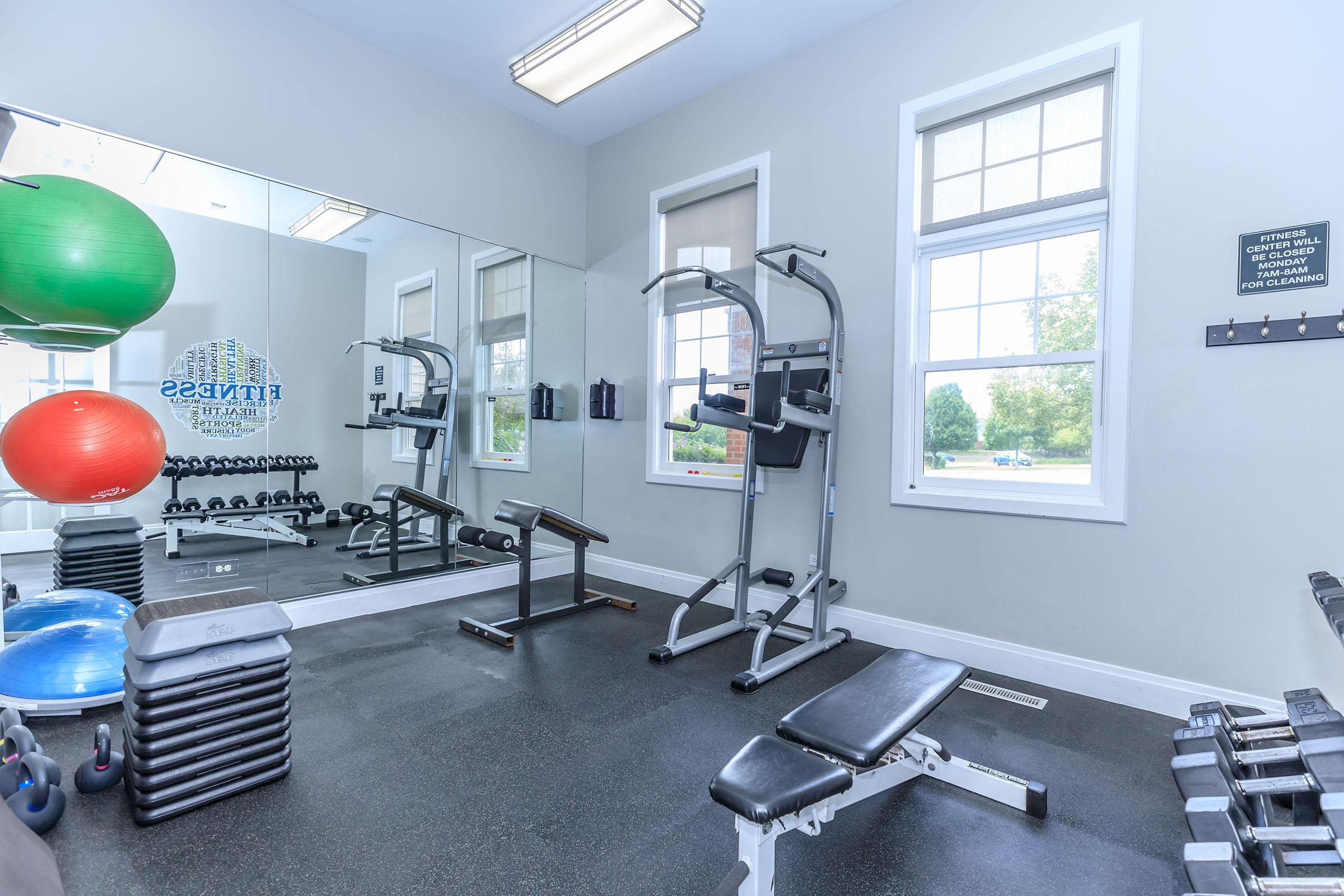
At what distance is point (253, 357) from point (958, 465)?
12.6 feet

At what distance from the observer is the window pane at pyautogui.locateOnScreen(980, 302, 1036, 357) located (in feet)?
9.70

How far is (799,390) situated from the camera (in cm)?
339

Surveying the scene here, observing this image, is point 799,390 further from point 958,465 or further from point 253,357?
point 253,357

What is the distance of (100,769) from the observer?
187cm

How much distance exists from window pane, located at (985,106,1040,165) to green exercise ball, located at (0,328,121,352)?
3958mm

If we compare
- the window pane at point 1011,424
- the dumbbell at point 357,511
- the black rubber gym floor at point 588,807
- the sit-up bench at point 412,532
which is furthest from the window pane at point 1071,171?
the dumbbell at point 357,511

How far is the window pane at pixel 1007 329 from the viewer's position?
2.96 m

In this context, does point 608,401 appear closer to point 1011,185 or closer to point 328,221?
point 328,221

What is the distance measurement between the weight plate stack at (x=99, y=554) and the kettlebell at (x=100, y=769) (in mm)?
1348

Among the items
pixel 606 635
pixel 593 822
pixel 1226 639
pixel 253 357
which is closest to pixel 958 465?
pixel 1226 639

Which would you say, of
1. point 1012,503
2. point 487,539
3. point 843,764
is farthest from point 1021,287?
point 487,539

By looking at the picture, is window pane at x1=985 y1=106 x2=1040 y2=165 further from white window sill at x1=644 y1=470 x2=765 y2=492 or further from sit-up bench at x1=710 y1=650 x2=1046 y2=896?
sit-up bench at x1=710 y1=650 x2=1046 y2=896

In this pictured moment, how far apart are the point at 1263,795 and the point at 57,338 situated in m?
4.06

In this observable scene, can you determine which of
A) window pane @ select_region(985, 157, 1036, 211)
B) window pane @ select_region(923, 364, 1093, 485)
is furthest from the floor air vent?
window pane @ select_region(985, 157, 1036, 211)
